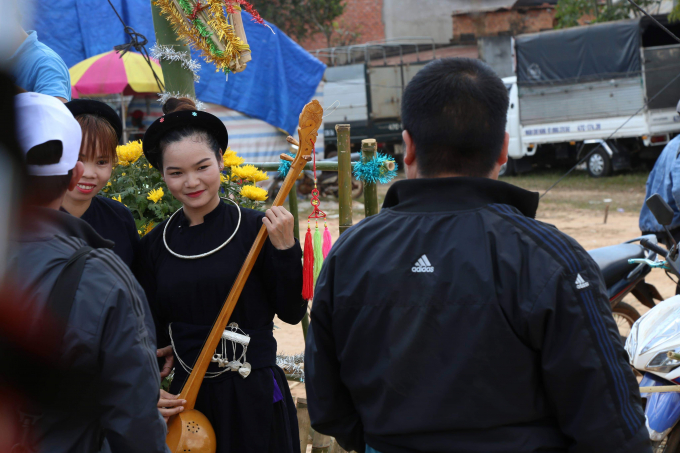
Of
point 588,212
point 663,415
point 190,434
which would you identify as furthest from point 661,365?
point 588,212

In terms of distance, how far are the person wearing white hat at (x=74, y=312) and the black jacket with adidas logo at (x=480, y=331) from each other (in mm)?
459

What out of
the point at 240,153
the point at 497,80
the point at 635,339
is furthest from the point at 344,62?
the point at 497,80

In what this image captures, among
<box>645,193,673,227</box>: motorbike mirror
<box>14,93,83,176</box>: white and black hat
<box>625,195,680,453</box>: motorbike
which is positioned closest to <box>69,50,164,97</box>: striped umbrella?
<box>645,193,673,227</box>: motorbike mirror

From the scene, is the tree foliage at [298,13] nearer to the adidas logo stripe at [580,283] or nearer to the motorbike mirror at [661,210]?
the motorbike mirror at [661,210]

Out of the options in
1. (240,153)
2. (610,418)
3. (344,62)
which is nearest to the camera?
(610,418)

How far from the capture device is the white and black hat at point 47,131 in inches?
49.1

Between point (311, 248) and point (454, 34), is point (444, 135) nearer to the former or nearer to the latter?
point (311, 248)

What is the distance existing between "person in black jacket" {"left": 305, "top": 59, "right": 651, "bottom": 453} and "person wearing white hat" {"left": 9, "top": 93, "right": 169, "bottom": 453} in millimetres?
435

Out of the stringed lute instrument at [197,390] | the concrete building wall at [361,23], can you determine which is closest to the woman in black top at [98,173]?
the stringed lute instrument at [197,390]

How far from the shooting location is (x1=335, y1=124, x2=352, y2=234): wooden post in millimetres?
2928

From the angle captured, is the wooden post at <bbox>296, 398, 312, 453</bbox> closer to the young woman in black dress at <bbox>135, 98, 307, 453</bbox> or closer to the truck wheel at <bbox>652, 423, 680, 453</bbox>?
the young woman in black dress at <bbox>135, 98, 307, 453</bbox>

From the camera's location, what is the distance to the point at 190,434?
2.07 metres

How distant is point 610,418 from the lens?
131 centimetres

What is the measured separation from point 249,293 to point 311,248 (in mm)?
361
